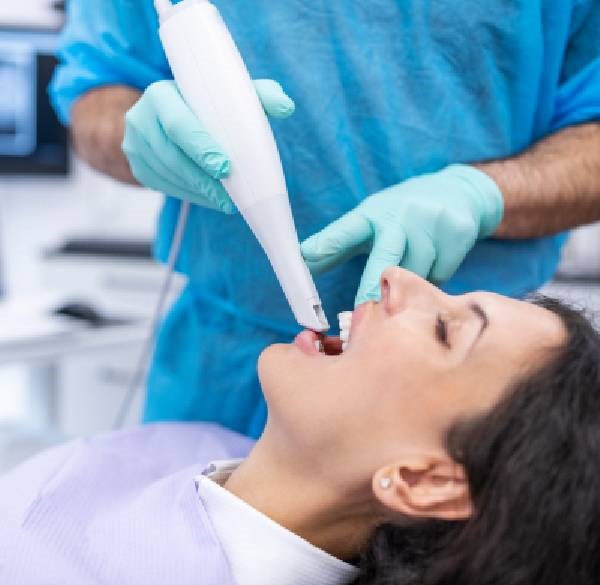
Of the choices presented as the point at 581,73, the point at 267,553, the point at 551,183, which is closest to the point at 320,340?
the point at 267,553

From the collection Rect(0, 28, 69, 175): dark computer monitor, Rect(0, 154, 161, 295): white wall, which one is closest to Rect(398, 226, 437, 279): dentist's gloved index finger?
Rect(0, 28, 69, 175): dark computer monitor

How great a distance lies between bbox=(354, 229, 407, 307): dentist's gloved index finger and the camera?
917 mm

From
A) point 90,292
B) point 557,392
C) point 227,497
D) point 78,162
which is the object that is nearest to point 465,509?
point 557,392

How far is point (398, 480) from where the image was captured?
2.73ft

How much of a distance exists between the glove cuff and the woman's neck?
352 mm

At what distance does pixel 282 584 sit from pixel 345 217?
1.34 ft

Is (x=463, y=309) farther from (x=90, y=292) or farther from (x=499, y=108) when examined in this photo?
(x=90, y=292)

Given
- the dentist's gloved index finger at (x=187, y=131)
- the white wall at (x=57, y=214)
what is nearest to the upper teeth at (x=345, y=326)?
the dentist's gloved index finger at (x=187, y=131)

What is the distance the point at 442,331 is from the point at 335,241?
16 centimetres

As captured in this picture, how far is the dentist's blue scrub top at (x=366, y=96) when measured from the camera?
1000 millimetres

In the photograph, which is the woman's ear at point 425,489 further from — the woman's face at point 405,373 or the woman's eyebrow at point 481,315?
the woman's eyebrow at point 481,315

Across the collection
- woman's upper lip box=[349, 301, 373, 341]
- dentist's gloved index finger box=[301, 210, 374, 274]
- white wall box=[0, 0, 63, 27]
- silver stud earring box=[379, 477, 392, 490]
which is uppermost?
dentist's gloved index finger box=[301, 210, 374, 274]

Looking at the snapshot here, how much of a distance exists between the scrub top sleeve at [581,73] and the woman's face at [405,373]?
321 mm

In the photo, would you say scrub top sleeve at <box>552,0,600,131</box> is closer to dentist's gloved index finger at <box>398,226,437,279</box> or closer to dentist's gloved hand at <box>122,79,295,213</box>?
dentist's gloved index finger at <box>398,226,437,279</box>
